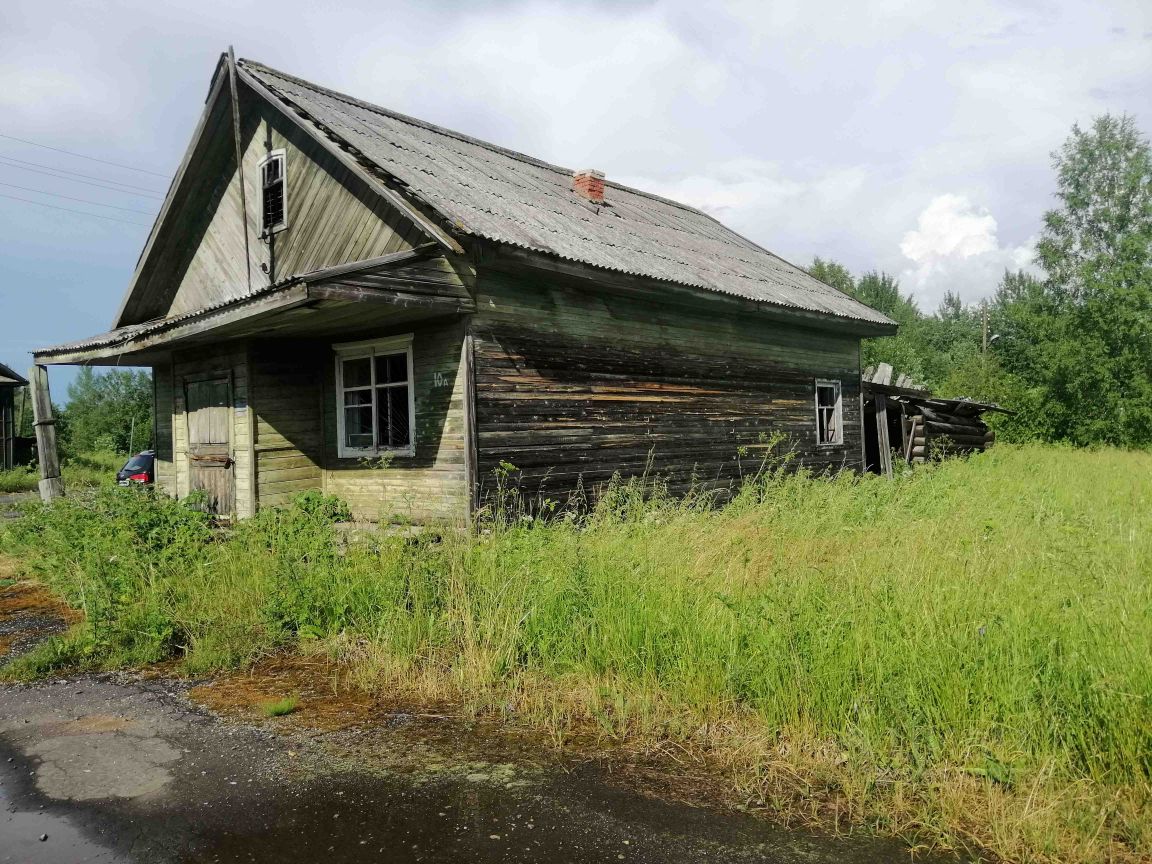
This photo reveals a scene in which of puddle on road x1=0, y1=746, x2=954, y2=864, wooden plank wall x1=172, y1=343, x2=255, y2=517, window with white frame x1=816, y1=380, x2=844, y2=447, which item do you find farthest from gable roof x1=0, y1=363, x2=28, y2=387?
puddle on road x1=0, y1=746, x2=954, y2=864

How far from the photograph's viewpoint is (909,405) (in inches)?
672

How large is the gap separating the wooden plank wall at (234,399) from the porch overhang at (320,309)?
0.76ft

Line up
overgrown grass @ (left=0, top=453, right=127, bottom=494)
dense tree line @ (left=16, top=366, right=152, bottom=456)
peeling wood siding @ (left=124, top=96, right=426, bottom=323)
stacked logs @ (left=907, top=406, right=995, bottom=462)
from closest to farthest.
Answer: peeling wood siding @ (left=124, top=96, right=426, bottom=323) < stacked logs @ (left=907, top=406, right=995, bottom=462) < overgrown grass @ (left=0, top=453, right=127, bottom=494) < dense tree line @ (left=16, top=366, right=152, bottom=456)

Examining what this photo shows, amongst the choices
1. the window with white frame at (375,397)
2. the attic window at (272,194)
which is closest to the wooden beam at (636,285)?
the window with white frame at (375,397)

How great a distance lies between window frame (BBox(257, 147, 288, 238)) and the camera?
1044cm

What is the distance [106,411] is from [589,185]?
35.5 metres

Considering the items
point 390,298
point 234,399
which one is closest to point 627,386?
Answer: point 390,298

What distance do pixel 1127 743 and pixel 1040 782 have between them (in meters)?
Result: 0.37

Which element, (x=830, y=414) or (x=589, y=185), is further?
(x=830, y=414)

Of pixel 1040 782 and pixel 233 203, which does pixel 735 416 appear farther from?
pixel 1040 782

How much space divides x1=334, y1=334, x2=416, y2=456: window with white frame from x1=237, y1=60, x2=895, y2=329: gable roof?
1.80m

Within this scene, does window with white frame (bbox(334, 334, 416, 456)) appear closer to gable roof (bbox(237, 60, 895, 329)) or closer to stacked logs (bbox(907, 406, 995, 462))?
gable roof (bbox(237, 60, 895, 329))

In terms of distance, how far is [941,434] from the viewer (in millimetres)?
17531

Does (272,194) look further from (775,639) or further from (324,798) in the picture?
(775,639)
